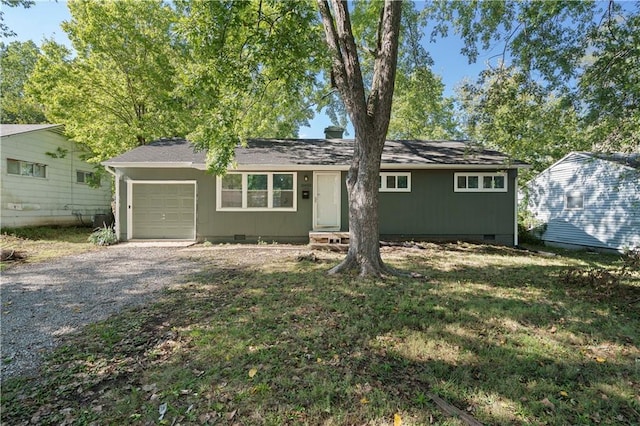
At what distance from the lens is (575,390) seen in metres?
2.43

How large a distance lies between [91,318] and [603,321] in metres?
6.27

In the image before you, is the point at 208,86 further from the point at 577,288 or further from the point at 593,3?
the point at 577,288

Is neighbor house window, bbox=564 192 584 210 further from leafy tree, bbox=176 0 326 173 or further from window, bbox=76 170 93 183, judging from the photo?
window, bbox=76 170 93 183

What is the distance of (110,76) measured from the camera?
1288 cm

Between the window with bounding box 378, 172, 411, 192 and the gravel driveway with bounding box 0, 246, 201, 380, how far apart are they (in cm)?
634

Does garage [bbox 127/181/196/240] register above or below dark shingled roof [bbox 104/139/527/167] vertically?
below

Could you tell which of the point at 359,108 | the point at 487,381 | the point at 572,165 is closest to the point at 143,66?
the point at 359,108

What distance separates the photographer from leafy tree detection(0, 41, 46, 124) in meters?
19.8

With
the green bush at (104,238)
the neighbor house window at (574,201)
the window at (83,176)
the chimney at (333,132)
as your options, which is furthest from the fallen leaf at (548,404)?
the window at (83,176)

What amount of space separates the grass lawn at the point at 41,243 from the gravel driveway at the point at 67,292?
2.83ft

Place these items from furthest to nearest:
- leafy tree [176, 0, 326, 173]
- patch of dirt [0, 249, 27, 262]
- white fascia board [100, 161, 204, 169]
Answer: white fascia board [100, 161, 204, 169], patch of dirt [0, 249, 27, 262], leafy tree [176, 0, 326, 173]

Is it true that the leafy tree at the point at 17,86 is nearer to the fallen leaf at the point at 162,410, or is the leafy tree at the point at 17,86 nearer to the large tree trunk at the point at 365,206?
the large tree trunk at the point at 365,206

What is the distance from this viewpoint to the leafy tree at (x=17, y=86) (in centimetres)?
1984

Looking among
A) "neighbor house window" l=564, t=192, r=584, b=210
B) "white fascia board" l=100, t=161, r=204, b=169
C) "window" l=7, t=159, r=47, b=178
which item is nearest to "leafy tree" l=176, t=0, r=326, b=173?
"white fascia board" l=100, t=161, r=204, b=169
